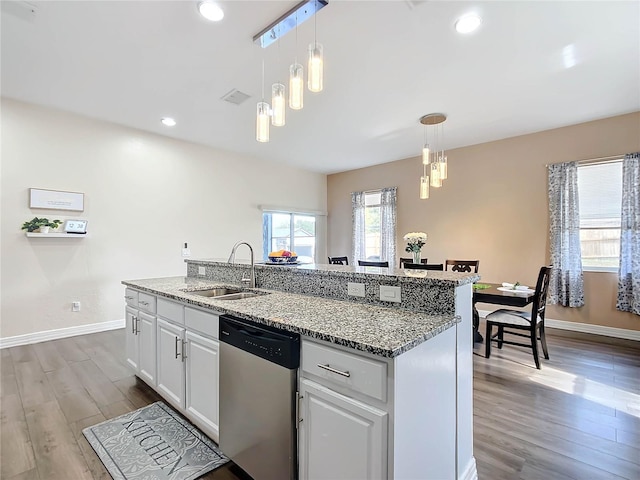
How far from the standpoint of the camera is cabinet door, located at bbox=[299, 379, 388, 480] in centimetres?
112

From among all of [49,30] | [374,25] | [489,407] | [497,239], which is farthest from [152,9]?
[497,239]

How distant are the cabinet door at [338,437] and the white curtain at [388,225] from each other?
5.22 meters

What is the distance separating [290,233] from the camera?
7.06 metres

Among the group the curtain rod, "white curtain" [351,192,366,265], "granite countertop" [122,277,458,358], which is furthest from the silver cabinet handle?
"white curtain" [351,192,366,265]

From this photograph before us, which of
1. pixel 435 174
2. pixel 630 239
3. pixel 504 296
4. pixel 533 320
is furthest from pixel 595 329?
pixel 435 174

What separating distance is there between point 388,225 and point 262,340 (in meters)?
5.27

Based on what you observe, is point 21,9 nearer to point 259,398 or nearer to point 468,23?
point 259,398

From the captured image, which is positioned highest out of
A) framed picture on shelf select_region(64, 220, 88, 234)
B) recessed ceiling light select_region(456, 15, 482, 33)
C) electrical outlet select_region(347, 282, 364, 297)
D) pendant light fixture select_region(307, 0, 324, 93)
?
recessed ceiling light select_region(456, 15, 482, 33)

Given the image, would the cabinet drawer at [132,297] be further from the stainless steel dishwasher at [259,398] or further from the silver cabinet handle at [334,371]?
the silver cabinet handle at [334,371]

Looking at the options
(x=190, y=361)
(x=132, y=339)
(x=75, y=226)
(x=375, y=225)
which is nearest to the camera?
(x=190, y=361)

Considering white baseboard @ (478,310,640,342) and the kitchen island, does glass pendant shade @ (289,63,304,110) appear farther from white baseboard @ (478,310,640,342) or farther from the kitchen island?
white baseboard @ (478,310,640,342)

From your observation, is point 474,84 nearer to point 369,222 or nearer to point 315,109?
point 315,109

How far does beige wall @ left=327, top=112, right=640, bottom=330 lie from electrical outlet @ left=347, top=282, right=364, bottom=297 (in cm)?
413

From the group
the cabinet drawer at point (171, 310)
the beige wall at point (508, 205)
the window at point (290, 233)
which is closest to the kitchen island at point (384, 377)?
the cabinet drawer at point (171, 310)
